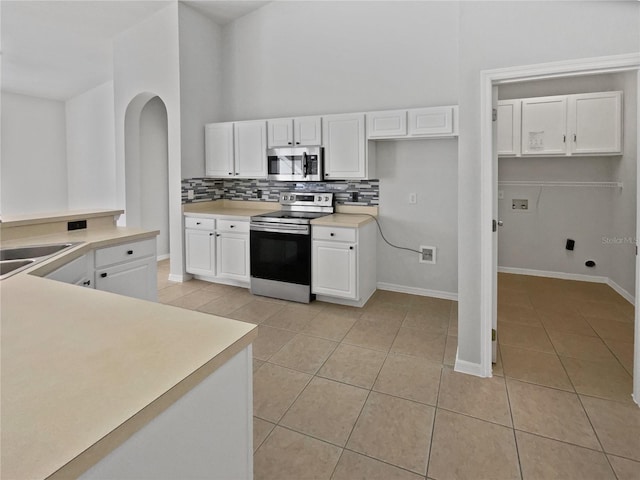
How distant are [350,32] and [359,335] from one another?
10.8ft

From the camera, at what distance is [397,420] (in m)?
2.05

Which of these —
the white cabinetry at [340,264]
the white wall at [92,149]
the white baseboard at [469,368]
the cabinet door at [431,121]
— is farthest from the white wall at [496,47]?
the white wall at [92,149]

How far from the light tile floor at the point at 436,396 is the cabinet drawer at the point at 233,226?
0.94m

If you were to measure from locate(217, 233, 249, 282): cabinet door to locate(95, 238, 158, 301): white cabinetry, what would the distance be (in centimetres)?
149

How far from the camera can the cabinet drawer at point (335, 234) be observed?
143 inches

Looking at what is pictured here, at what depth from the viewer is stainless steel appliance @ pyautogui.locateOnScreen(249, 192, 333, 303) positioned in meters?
3.85

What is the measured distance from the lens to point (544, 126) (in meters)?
4.24

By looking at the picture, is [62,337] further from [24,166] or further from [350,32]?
[24,166]

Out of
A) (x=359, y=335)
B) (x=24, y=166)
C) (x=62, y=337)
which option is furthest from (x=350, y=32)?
(x=24, y=166)

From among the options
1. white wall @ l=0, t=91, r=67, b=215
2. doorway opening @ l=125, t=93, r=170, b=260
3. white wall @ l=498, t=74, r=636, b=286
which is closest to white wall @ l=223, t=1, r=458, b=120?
doorway opening @ l=125, t=93, r=170, b=260

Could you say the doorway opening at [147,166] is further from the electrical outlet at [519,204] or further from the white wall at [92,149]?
the electrical outlet at [519,204]

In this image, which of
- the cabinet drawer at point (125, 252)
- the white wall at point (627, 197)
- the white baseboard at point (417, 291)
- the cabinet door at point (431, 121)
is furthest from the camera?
the white baseboard at point (417, 291)

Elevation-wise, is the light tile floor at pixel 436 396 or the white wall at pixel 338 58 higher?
the white wall at pixel 338 58

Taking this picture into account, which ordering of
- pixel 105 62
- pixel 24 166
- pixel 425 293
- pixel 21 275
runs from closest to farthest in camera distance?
1. pixel 21 275
2. pixel 425 293
3. pixel 105 62
4. pixel 24 166
